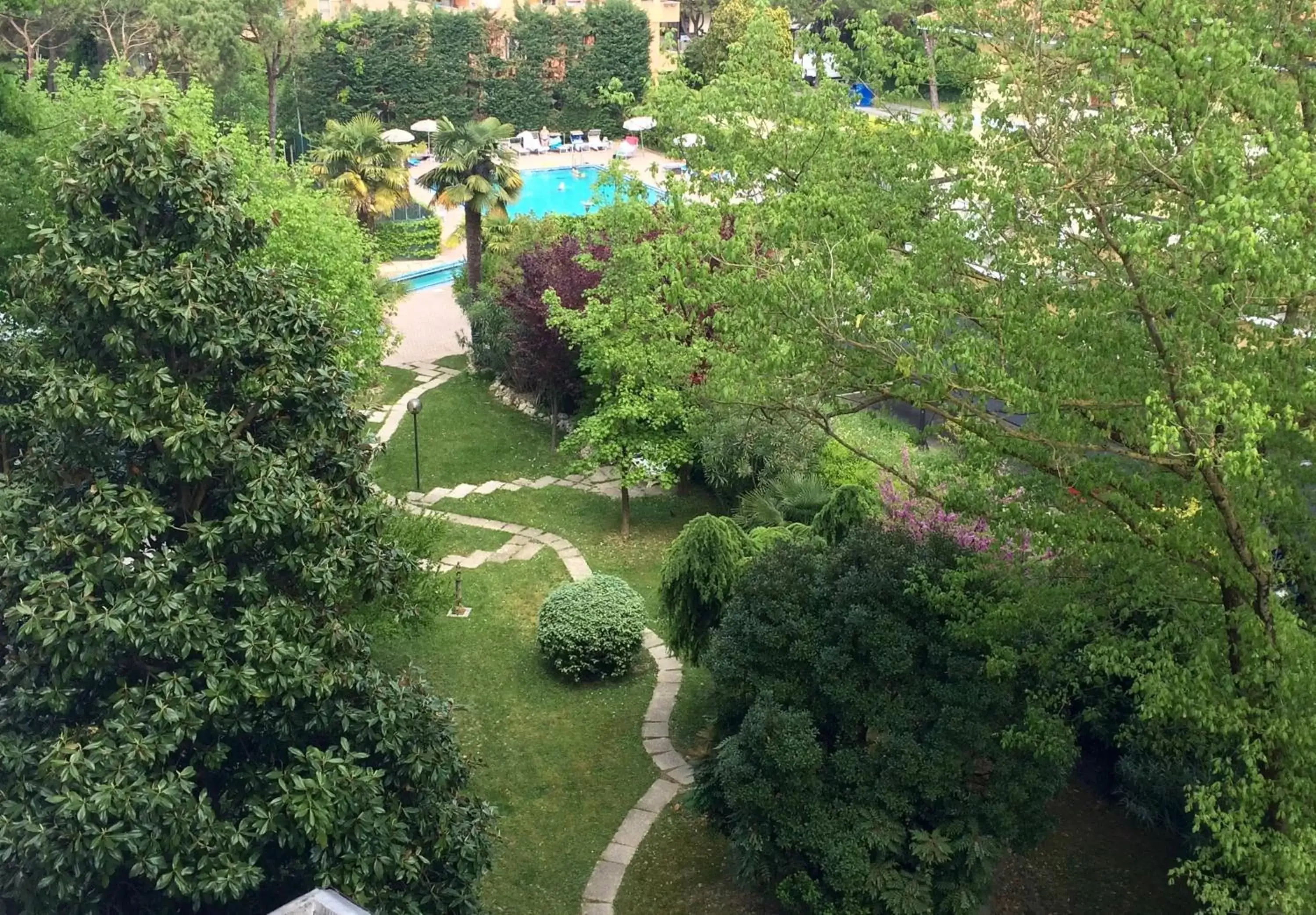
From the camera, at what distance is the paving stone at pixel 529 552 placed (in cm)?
1788

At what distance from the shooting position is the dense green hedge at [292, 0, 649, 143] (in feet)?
147

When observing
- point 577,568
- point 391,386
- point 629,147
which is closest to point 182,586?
point 577,568

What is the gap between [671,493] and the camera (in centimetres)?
2028

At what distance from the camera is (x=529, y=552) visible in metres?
18.0

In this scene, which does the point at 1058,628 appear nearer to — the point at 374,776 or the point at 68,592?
the point at 374,776

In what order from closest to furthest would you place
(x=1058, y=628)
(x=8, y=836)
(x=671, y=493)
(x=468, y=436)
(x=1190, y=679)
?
(x=8, y=836) → (x=1190, y=679) → (x=1058, y=628) → (x=671, y=493) → (x=468, y=436)

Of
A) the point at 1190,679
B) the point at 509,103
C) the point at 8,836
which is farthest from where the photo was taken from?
the point at 509,103

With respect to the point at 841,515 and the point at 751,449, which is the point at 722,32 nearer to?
the point at 751,449

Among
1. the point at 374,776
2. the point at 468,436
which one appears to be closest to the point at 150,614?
the point at 374,776

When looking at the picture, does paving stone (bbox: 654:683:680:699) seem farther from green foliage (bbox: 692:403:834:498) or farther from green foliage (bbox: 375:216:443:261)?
green foliage (bbox: 375:216:443:261)

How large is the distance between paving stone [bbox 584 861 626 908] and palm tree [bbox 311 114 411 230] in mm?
18721

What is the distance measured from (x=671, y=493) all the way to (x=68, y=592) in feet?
44.6

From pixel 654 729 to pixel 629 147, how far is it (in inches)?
1411

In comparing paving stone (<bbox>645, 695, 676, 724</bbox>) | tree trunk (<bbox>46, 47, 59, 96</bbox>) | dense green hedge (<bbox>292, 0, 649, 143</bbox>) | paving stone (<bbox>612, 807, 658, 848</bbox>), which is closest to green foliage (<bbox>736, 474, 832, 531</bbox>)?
paving stone (<bbox>645, 695, 676, 724</bbox>)
